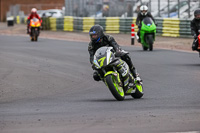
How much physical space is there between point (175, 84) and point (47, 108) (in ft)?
14.4

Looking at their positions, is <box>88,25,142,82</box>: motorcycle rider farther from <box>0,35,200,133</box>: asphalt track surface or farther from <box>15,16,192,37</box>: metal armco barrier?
<box>15,16,192,37</box>: metal armco barrier

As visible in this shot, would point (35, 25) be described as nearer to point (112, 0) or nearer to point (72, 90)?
point (112, 0)

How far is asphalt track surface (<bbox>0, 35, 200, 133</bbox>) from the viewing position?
25.3 ft

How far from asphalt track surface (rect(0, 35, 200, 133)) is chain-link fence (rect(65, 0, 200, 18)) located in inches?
444

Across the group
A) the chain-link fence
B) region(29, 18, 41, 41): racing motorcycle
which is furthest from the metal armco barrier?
region(29, 18, 41, 41): racing motorcycle

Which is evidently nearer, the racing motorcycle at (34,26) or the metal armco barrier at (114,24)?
the racing motorcycle at (34,26)

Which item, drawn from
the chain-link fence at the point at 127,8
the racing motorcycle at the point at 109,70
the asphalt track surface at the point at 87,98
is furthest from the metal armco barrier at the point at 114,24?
the racing motorcycle at the point at 109,70

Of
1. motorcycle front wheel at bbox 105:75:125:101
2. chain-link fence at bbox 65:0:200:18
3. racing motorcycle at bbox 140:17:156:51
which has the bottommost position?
motorcycle front wheel at bbox 105:75:125:101

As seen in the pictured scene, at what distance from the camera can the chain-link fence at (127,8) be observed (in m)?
32.4

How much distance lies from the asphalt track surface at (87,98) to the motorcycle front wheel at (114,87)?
0.11m

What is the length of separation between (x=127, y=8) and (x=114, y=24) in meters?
1.49

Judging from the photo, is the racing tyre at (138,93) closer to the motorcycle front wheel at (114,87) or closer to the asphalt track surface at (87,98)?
the asphalt track surface at (87,98)

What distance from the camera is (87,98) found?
37.3 feet

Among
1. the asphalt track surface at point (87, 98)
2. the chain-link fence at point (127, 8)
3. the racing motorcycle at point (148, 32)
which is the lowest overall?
the asphalt track surface at point (87, 98)
